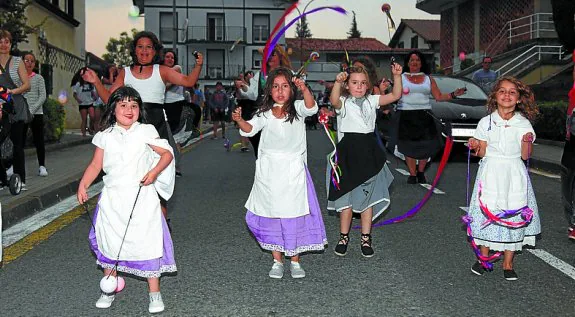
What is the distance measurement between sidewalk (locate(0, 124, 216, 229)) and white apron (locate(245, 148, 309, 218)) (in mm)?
2550

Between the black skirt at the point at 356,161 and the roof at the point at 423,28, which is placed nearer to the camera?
the black skirt at the point at 356,161

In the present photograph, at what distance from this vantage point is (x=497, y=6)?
33.6 meters

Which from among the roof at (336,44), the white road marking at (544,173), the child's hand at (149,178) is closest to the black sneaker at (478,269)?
the child's hand at (149,178)

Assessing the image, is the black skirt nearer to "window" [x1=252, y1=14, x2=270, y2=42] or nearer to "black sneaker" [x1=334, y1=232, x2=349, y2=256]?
"black sneaker" [x1=334, y1=232, x2=349, y2=256]

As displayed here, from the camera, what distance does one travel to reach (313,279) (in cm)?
463

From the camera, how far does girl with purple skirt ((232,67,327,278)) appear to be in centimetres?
474

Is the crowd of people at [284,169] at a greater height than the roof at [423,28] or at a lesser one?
lesser

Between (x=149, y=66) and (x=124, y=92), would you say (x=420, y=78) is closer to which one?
(x=149, y=66)

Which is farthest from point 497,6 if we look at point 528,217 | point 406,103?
point 528,217

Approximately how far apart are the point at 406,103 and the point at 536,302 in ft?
18.2

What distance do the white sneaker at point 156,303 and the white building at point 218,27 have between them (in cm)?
5114

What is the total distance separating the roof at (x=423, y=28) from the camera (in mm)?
55884

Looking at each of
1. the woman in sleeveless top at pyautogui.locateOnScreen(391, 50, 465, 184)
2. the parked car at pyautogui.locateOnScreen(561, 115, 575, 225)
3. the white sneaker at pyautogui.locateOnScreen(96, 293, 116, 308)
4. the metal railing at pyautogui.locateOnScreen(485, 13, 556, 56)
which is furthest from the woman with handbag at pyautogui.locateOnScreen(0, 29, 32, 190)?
the metal railing at pyautogui.locateOnScreen(485, 13, 556, 56)

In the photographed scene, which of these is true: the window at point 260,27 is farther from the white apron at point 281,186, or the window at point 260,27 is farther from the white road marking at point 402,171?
the white apron at point 281,186
